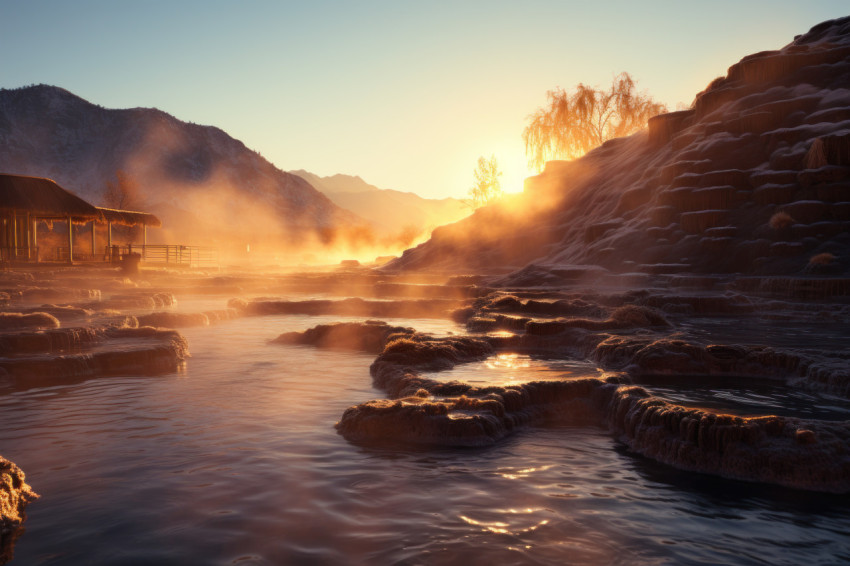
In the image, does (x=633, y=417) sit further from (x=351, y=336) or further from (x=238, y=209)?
(x=238, y=209)

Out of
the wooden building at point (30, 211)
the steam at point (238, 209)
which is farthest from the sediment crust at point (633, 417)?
A: the steam at point (238, 209)

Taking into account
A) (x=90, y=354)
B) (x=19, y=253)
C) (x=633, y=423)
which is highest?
(x=19, y=253)

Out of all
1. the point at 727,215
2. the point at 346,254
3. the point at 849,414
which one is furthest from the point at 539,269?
the point at 346,254

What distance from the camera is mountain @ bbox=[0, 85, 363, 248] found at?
4065 inches

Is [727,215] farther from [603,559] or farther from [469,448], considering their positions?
[603,559]

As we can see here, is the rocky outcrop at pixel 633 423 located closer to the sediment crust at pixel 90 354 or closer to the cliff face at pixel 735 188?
the sediment crust at pixel 90 354

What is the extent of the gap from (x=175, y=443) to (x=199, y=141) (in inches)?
5107

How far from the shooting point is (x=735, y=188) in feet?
73.5

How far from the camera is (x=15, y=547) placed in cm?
364

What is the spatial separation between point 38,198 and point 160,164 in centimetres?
9598

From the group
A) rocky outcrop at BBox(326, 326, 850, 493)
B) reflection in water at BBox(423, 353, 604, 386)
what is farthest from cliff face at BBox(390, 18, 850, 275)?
rocky outcrop at BBox(326, 326, 850, 493)

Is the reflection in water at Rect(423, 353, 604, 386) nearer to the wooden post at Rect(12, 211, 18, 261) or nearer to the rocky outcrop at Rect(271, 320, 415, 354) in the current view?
the rocky outcrop at Rect(271, 320, 415, 354)

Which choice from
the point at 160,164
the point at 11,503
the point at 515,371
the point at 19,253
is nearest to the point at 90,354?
the point at 11,503

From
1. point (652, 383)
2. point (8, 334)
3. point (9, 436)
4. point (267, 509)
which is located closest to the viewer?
point (267, 509)
